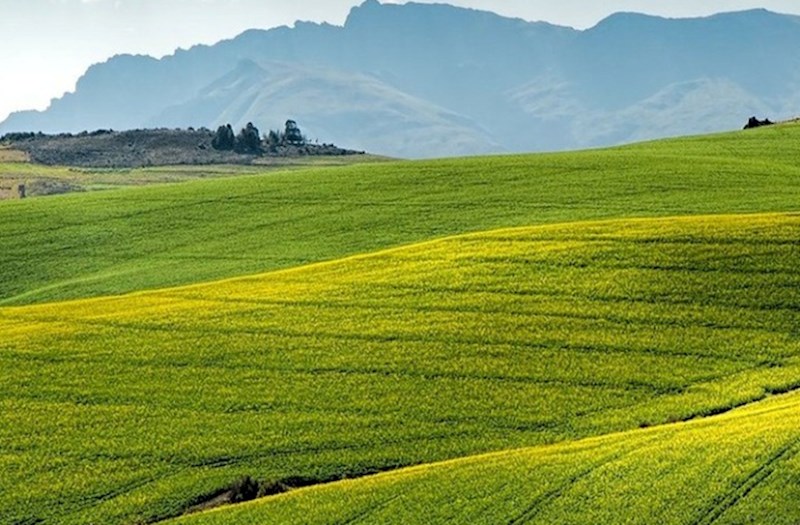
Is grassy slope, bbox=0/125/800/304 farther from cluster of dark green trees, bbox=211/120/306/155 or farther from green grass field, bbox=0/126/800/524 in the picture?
cluster of dark green trees, bbox=211/120/306/155

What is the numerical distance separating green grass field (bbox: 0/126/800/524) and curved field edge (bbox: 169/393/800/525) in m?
0.06

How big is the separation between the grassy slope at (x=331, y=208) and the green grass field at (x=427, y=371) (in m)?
0.40

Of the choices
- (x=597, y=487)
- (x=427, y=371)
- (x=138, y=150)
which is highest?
(x=138, y=150)

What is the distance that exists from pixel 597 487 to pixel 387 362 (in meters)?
10.7

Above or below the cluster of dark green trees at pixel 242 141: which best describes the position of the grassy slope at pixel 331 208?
below

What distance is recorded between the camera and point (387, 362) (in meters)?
30.8

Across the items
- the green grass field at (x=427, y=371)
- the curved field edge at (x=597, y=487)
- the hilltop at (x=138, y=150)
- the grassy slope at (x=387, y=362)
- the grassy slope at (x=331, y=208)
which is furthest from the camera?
the hilltop at (x=138, y=150)

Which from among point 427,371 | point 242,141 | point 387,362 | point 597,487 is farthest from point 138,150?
point 597,487

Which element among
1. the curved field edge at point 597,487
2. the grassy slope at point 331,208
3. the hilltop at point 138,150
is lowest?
the curved field edge at point 597,487

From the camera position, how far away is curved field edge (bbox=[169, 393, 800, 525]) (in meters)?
19.9

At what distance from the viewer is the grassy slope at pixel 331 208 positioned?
1971 inches

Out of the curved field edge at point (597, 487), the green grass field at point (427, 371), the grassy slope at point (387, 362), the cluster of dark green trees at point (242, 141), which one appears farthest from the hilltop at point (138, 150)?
the curved field edge at point (597, 487)

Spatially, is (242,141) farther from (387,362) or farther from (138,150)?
(387,362)

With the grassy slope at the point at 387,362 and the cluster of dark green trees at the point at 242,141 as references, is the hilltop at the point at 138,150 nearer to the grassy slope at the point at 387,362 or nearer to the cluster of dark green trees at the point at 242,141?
the cluster of dark green trees at the point at 242,141
